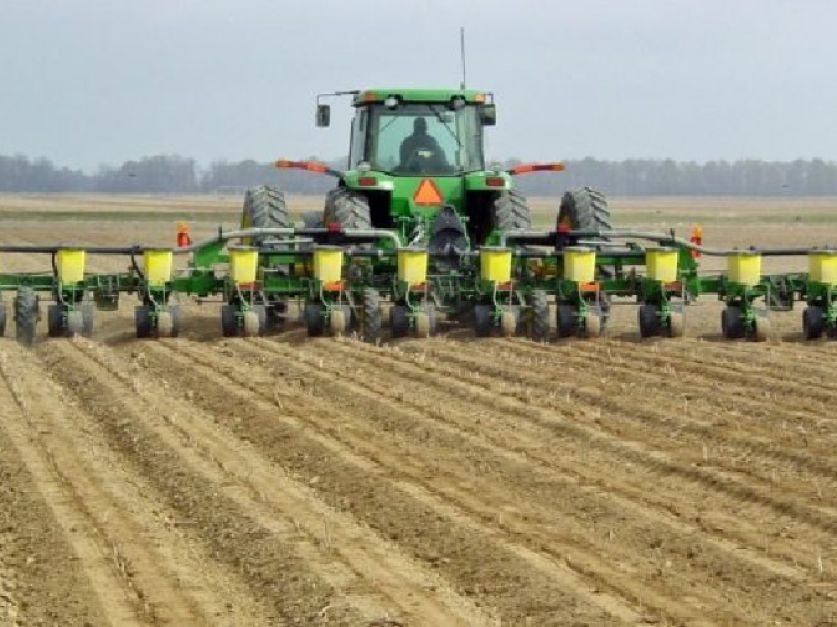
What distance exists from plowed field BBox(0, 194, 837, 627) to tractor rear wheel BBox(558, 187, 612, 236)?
347 centimetres

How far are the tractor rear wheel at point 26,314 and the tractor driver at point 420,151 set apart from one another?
3.88 m

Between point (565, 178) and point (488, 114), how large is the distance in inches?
6484

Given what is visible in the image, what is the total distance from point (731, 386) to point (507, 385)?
1.49m

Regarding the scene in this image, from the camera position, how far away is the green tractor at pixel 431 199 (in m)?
16.2

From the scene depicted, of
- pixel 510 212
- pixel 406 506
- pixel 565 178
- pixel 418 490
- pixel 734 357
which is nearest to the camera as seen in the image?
pixel 406 506

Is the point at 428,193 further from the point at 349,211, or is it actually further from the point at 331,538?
the point at 331,538

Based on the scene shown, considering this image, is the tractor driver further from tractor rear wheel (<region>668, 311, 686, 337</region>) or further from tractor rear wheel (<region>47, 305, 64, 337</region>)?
tractor rear wheel (<region>47, 305, 64, 337</region>)

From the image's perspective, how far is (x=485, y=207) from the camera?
17656 millimetres

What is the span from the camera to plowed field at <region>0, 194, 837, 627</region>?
648cm

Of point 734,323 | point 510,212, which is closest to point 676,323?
point 734,323

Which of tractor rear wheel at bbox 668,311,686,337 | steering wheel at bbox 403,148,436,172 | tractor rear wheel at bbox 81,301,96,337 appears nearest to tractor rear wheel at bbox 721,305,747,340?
tractor rear wheel at bbox 668,311,686,337

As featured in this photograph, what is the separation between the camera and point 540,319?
1565cm

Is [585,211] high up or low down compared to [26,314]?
up

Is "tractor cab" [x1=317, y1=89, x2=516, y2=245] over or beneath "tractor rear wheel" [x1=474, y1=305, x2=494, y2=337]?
over
